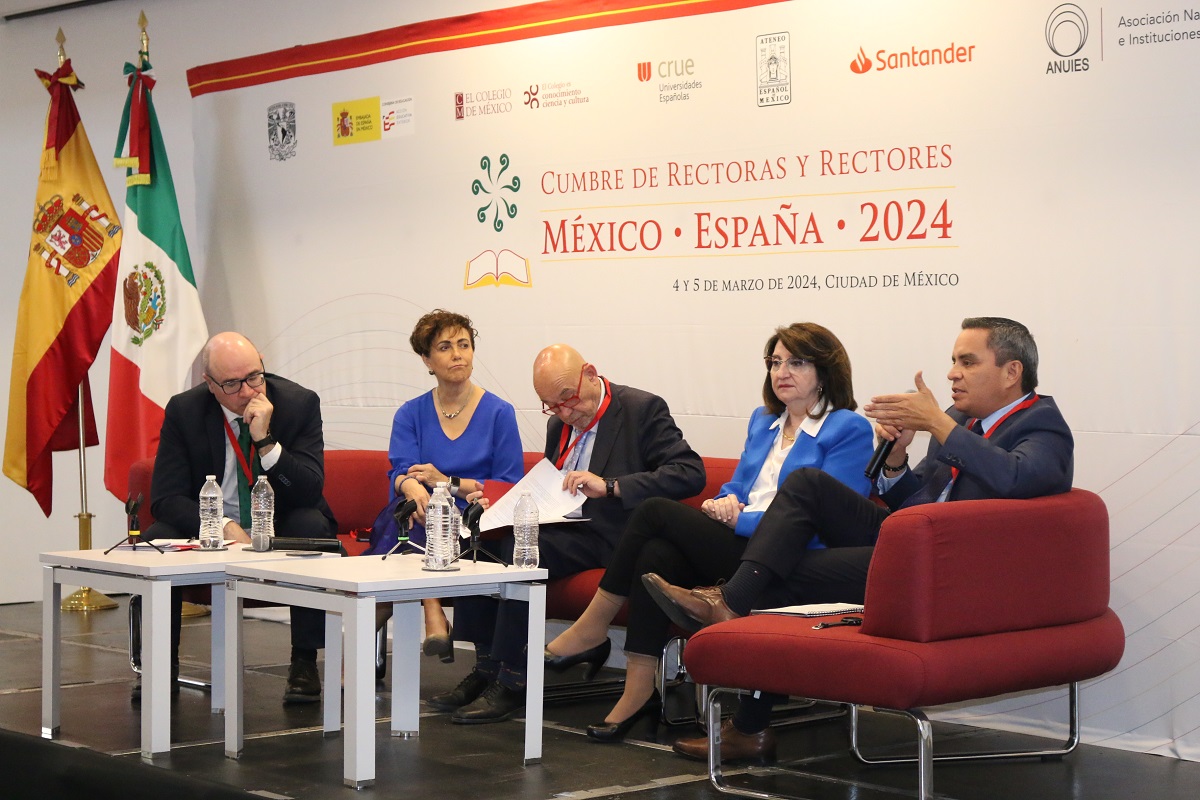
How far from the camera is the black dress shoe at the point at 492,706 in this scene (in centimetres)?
422

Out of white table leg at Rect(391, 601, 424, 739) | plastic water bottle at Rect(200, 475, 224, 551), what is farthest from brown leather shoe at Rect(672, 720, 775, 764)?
plastic water bottle at Rect(200, 475, 224, 551)

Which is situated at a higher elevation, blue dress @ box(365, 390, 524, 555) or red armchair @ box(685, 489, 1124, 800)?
blue dress @ box(365, 390, 524, 555)

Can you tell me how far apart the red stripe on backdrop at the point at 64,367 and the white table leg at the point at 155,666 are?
3.11 meters

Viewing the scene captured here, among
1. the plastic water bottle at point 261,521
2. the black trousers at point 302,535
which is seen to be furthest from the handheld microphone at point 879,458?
the black trousers at point 302,535

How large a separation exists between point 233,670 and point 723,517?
139cm

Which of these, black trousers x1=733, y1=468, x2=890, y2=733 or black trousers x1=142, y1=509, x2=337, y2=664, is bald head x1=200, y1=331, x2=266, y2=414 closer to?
black trousers x1=142, y1=509, x2=337, y2=664

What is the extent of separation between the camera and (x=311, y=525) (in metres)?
4.61

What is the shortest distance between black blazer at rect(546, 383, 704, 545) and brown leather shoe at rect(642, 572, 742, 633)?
28.2 inches

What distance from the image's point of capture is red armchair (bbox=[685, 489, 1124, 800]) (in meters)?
3.14

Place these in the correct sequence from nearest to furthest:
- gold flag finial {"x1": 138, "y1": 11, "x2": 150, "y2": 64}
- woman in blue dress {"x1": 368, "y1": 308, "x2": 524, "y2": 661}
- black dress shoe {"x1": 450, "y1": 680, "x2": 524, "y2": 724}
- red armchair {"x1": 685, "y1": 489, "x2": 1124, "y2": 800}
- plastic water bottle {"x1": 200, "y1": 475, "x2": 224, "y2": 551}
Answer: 1. red armchair {"x1": 685, "y1": 489, "x2": 1124, "y2": 800}
2. plastic water bottle {"x1": 200, "y1": 475, "x2": 224, "y2": 551}
3. black dress shoe {"x1": 450, "y1": 680, "x2": 524, "y2": 724}
4. woman in blue dress {"x1": 368, "y1": 308, "x2": 524, "y2": 661}
5. gold flag finial {"x1": 138, "y1": 11, "x2": 150, "y2": 64}

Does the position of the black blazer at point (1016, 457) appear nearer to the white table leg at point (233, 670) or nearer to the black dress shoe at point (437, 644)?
the black dress shoe at point (437, 644)

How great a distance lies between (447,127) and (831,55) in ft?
5.84

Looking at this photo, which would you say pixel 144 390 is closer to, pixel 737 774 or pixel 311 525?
pixel 311 525

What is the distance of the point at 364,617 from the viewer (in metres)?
3.35
